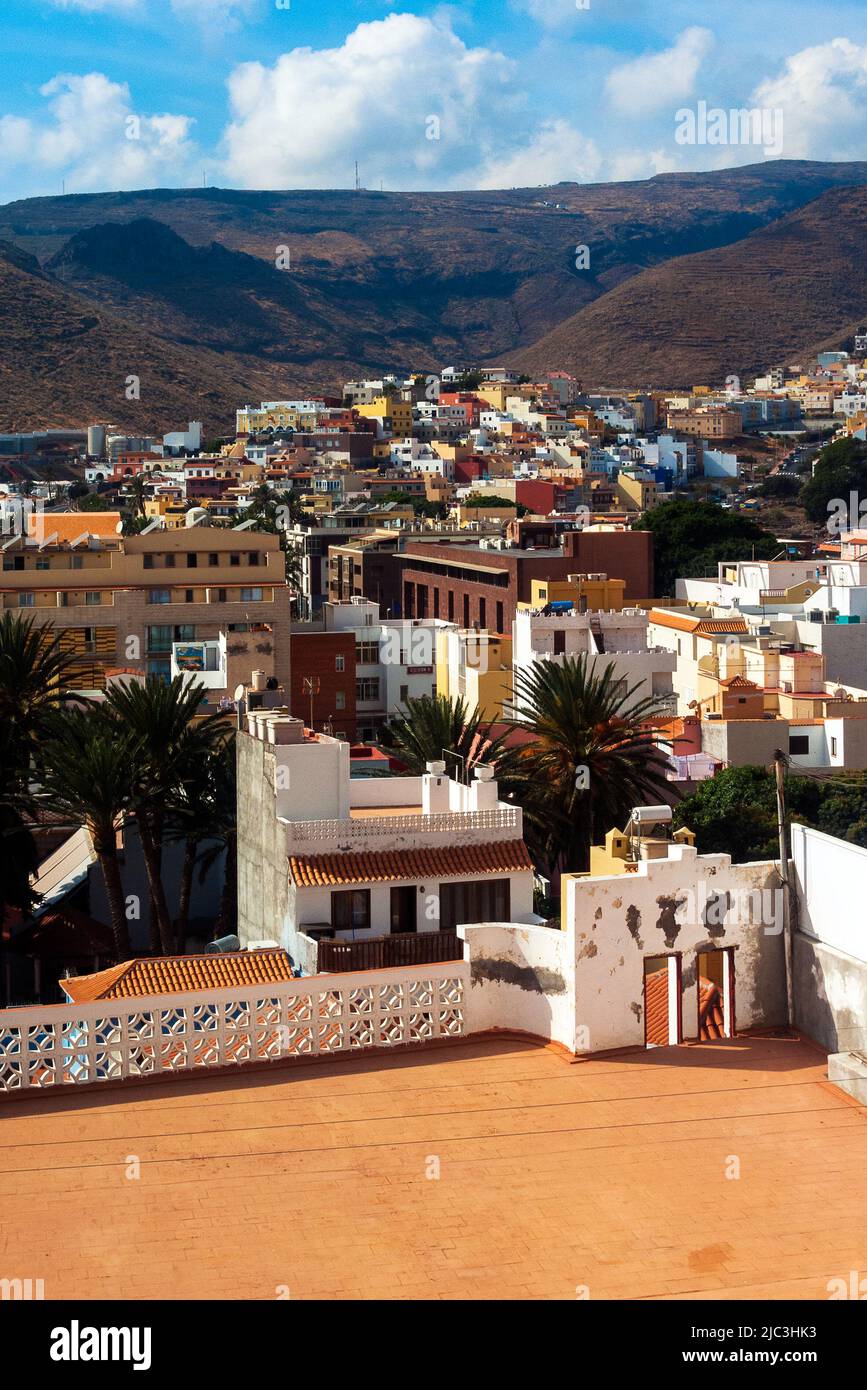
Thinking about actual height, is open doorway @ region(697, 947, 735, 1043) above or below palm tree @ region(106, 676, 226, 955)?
below

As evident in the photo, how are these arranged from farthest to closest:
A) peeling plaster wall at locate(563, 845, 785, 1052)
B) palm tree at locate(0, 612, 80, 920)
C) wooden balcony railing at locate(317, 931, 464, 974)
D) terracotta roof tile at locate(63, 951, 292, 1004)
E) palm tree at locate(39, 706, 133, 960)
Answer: palm tree at locate(0, 612, 80, 920) < palm tree at locate(39, 706, 133, 960) < wooden balcony railing at locate(317, 931, 464, 974) < terracotta roof tile at locate(63, 951, 292, 1004) < peeling plaster wall at locate(563, 845, 785, 1052)

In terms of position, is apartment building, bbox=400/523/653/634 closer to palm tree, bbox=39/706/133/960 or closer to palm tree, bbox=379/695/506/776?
palm tree, bbox=379/695/506/776

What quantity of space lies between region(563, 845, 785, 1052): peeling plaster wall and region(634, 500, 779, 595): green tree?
80.6 meters

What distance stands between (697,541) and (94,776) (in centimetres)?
7522

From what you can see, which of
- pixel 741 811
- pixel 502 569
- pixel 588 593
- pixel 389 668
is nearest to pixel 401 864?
pixel 741 811

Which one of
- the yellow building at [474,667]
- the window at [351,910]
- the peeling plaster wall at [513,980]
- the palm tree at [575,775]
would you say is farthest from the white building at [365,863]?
the yellow building at [474,667]

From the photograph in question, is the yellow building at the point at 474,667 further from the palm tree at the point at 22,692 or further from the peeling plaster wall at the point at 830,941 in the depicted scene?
the peeling plaster wall at the point at 830,941

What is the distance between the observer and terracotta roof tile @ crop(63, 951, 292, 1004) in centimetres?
1680

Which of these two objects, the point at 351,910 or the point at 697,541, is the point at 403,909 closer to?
the point at 351,910

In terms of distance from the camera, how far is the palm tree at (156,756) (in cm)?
2856

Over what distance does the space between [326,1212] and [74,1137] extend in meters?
2.00

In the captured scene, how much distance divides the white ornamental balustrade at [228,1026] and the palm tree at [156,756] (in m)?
14.3

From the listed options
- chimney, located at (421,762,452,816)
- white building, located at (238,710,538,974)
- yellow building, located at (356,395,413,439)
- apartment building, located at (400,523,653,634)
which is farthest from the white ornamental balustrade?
yellow building, located at (356,395,413,439)
